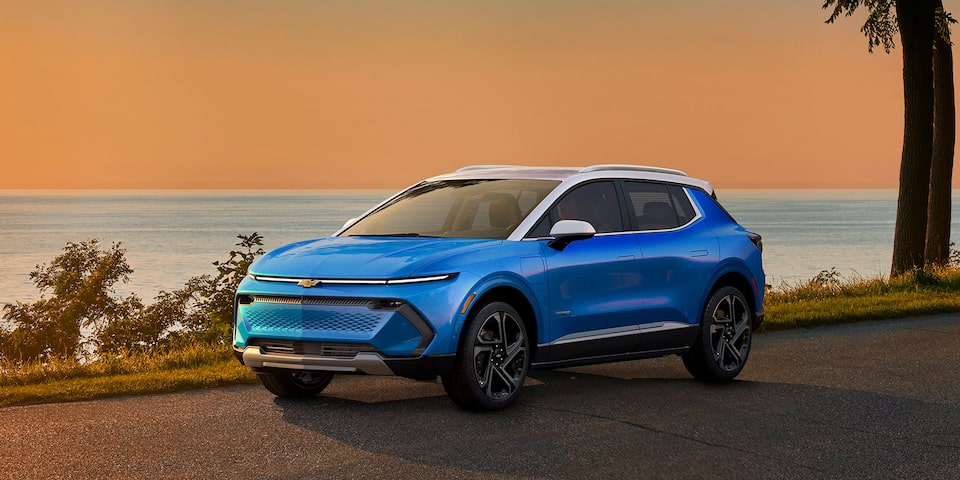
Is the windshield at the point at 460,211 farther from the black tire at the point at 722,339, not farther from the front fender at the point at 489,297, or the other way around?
the black tire at the point at 722,339

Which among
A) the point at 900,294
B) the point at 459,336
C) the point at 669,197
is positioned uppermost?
the point at 669,197

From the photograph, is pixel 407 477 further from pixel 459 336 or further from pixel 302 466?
pixel 459 336

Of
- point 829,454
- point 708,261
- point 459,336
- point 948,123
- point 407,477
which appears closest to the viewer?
point 407,477

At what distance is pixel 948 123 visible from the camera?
24.9 meters

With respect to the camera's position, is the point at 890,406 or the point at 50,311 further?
the point at 50,311

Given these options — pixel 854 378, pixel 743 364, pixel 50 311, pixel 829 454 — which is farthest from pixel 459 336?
pixel 50 311

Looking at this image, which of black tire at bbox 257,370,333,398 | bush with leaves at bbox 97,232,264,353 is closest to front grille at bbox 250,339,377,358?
black tire at bbox 257,370,333,398

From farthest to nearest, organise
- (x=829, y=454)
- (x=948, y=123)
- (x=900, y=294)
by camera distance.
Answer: (x=948, y=123) < (x=900, y=294) < (x=829, y=454)

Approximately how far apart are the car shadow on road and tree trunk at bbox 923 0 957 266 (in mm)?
15884

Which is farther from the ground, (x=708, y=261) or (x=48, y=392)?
(x=708, y=261)

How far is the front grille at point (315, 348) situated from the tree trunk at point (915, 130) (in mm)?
15838

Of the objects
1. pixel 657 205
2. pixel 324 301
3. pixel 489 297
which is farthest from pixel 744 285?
pixel 324 301

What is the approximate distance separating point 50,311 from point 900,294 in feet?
Result: 92.3

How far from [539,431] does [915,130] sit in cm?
1607
